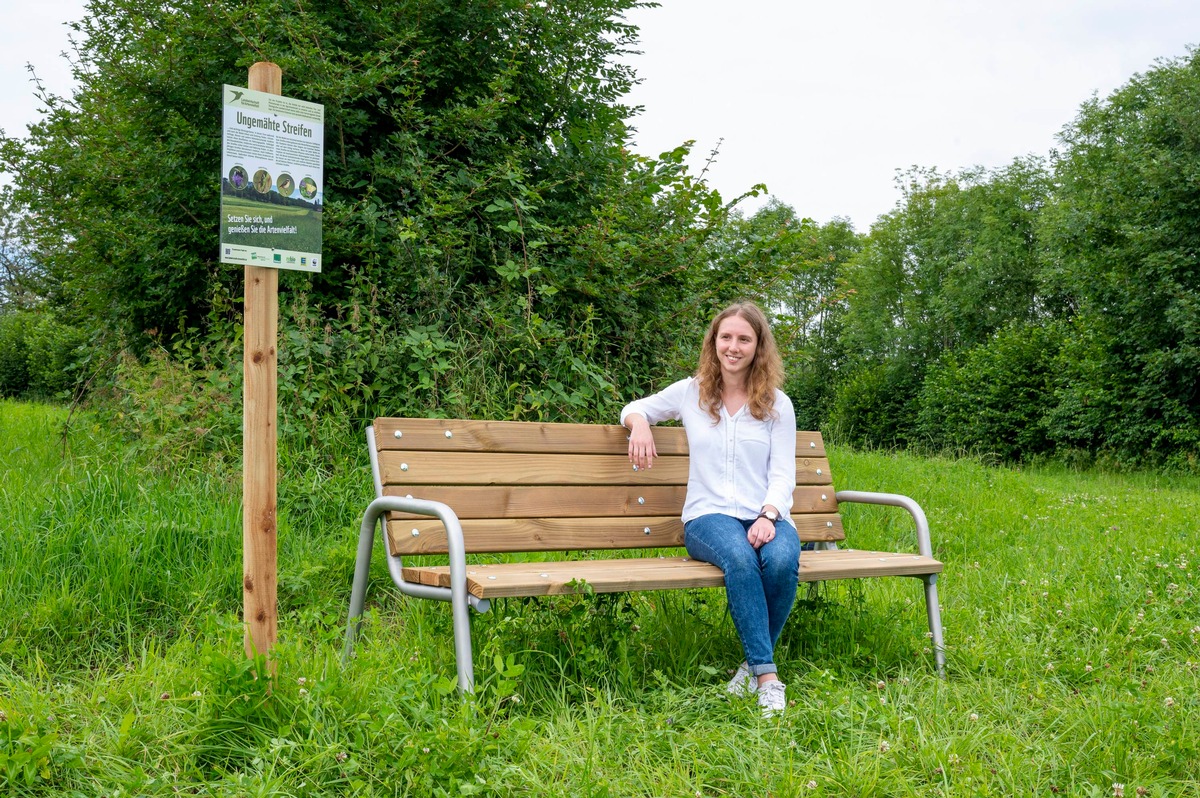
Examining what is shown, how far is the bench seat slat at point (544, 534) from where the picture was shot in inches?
131

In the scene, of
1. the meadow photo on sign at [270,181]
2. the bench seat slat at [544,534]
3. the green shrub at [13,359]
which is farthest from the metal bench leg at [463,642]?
the green shrub at [13,359]

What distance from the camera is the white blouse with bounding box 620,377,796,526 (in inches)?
148

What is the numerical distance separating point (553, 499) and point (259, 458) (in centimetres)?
122

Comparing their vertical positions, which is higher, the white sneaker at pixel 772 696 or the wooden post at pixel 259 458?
the wooden post at pixel 259 458

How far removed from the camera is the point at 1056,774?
2.77m

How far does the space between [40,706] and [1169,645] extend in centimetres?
419

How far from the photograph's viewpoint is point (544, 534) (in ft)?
12.0

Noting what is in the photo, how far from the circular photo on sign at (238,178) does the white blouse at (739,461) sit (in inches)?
69.6

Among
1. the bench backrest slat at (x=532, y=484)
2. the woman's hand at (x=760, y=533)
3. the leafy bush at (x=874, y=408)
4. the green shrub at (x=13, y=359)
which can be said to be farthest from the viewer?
the leafy bush at (x=874, y=408)

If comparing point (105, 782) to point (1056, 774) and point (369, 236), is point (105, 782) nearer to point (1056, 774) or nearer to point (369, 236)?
point (1056, 774)

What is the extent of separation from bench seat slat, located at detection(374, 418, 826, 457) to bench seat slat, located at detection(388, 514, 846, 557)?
0.28 m

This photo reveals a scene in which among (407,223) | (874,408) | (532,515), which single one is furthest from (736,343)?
(874,408)

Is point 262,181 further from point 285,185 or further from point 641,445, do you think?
point 641,445

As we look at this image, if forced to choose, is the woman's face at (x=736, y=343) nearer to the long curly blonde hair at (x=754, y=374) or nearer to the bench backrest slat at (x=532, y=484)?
the long curly blonde hair at (x=754, y=374)
